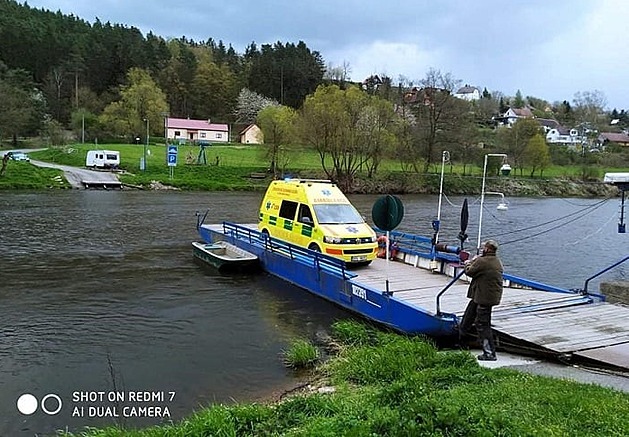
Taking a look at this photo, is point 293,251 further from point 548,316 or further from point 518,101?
point 518,101

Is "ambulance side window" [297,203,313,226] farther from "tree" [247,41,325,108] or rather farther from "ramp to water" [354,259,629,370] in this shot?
"tree" [247,41,325,108]

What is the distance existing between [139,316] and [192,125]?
3588 inches

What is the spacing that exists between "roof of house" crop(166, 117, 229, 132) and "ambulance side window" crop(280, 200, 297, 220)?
276ft

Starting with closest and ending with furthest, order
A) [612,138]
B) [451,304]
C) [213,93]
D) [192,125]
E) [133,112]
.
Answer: [451,304] < [133,112] < [192,125] < [213,93] < [612,138]

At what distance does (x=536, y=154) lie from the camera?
7694 cm

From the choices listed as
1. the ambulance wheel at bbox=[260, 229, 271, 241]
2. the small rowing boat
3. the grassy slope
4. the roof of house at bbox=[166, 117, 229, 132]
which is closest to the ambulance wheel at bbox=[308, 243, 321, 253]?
the ambulance wheel at bbox=[260, 229, 271, 241]

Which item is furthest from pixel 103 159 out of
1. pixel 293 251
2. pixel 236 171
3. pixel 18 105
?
pixel 293 251

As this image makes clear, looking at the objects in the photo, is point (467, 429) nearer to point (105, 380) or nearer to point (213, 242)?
point (105, 380)

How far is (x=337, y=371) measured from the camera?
9.98 metres

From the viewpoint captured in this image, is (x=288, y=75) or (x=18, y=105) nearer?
(x=18, y=105)

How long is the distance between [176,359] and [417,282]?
263 inches

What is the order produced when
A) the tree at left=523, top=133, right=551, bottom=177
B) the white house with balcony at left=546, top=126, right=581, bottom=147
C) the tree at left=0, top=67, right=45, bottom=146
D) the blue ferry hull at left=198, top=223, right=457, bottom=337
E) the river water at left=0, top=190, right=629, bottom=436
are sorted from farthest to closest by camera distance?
the white house with balcony at left=546, top=126, right=581, bottom=147
the tree at left=523, top=133, right=551, bottom=177
the tree at left=0, top=67, right=45, bottom=146
the blue ferry hull at left=198, top=223, right=457, bottom=337
the river water at left=0, top=190, right=629, bottom=436

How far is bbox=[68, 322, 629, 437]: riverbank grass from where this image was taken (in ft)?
19.0

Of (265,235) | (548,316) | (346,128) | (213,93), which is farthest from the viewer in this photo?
(213,93)
